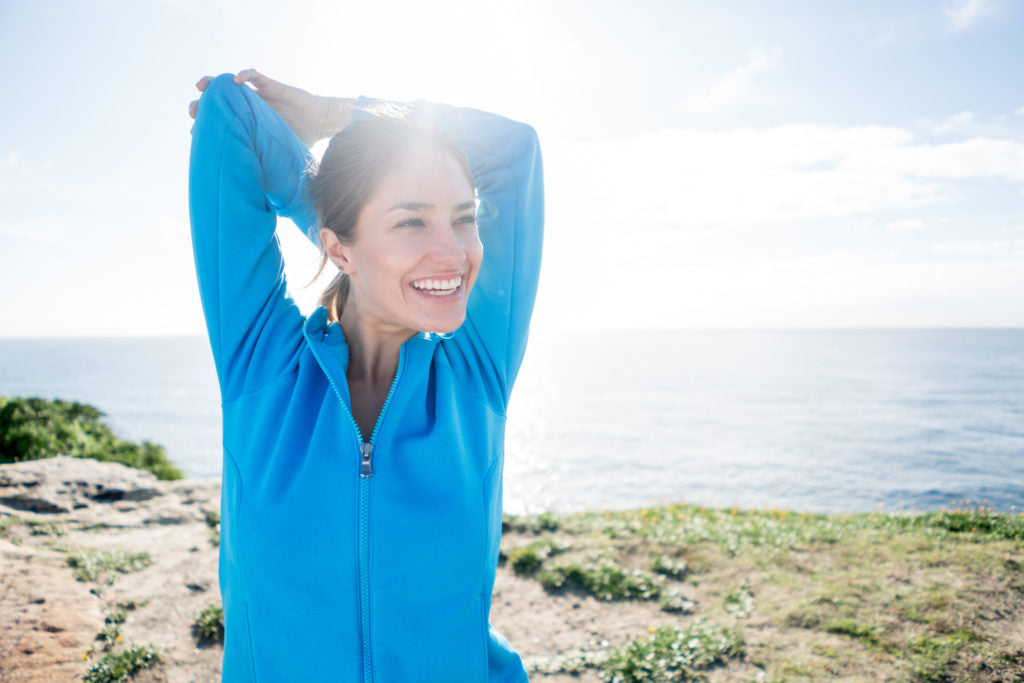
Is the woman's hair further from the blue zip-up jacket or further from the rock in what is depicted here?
the rock

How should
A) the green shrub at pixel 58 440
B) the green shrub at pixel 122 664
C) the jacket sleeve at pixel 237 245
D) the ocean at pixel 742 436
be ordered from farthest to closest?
the ocean at pixel 742 436, the green shrub at pixel 58 440, the green shrub at pixel 122 664, the jacket sleeve at pixel 237 245

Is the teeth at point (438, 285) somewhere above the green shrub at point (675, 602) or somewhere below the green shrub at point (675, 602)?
above

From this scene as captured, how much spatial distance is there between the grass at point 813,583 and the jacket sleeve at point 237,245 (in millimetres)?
4078

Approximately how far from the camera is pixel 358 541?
5.86 feet

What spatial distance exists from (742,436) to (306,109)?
176ft

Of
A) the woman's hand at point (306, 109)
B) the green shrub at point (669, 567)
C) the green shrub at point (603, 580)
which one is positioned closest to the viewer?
the woman's hand at point (306, 109)

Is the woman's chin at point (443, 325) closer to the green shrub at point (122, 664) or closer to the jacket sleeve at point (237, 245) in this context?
the jacket sleeve at point (237, 245)

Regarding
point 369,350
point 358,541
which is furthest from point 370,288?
point 358,541

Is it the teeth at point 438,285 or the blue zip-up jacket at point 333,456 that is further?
the teeth at point 438,285

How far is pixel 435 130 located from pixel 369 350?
0.83 metres

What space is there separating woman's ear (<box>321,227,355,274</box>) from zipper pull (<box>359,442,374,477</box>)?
656mm

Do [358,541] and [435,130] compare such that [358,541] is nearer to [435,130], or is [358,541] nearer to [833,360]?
[435,130]

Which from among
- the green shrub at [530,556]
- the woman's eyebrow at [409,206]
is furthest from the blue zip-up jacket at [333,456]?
the green shrub at [530,556]

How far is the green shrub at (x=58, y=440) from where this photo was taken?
12.6 m
